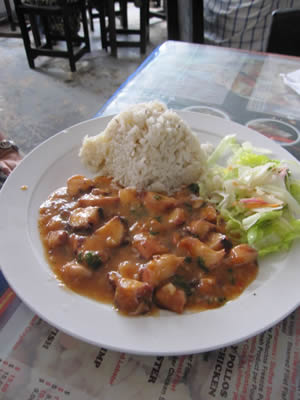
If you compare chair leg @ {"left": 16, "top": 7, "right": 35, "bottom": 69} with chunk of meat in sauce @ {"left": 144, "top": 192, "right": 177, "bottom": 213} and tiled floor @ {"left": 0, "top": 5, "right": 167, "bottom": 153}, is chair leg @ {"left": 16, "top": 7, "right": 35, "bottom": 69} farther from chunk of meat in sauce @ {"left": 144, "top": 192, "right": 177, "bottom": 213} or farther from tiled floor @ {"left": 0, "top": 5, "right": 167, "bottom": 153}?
chunk of meat in sauce @ {"left": 144, "top": 192, "right": 177, "bottom": 213}

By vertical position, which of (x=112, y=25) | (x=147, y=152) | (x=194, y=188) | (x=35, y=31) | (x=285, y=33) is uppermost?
(x=285, y=33)

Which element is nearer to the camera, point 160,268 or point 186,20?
point 160,268

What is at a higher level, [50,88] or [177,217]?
[177,217]

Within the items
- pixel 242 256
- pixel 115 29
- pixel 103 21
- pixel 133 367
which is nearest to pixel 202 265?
pixel 242 256

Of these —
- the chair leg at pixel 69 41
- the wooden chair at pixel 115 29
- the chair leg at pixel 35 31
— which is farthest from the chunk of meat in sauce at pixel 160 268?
the chair leg at pixel 35 31

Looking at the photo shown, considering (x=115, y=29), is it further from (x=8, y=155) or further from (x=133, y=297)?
(x=133, y=297)

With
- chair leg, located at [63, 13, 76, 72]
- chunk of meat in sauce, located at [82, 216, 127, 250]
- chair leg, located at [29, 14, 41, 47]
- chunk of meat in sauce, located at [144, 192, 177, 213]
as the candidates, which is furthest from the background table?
chair leg, located at [29, 14, 41, 47]

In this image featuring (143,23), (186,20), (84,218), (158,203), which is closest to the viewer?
(84,218)

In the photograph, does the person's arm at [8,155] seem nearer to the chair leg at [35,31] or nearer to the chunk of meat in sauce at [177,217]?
the chunk of meat in sauce at [177,217]

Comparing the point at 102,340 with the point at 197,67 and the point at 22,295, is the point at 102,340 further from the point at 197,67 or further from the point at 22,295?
the point at 197,67
